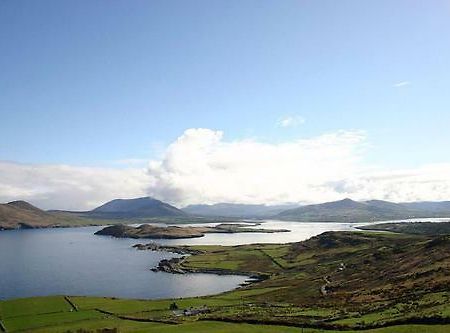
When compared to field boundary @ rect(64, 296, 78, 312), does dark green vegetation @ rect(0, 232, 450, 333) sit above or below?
above

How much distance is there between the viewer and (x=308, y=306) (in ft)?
258

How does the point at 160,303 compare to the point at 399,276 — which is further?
the point at 160,303

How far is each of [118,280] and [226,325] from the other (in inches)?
4573

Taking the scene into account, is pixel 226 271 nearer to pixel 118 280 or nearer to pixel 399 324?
pixel 118 280

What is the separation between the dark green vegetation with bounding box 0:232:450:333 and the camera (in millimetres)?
51562

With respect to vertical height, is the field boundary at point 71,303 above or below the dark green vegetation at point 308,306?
below

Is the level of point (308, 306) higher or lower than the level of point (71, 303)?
higher

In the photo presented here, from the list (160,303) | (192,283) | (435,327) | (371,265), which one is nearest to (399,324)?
(435,327)

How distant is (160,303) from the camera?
10512cm

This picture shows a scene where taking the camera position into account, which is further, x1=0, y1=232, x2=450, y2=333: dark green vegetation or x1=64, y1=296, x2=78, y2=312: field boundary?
x1=64, y1=296, x2=78, y2=312: field boundary

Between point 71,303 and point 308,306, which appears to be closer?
point 308,306

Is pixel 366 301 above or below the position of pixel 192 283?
above

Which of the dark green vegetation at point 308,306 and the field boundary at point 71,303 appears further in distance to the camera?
the field boundary at point 71,303

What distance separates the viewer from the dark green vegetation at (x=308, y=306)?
169 feet
